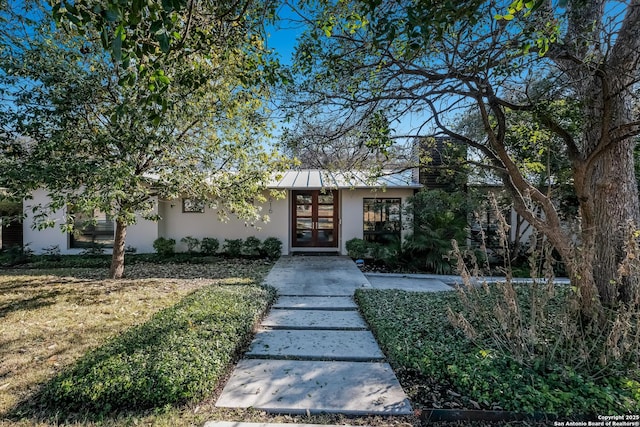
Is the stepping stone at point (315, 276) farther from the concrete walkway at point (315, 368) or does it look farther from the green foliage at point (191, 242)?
the green foliage at point (191, 242)

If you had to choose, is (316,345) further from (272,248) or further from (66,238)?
(66,238)

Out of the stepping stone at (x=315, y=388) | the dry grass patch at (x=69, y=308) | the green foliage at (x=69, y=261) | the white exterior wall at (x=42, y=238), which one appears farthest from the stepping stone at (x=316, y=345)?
the white exterior wall at (x=42, y=238)

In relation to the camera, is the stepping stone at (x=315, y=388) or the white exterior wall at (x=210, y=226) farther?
the white exterior wall at (x=210, y=226)

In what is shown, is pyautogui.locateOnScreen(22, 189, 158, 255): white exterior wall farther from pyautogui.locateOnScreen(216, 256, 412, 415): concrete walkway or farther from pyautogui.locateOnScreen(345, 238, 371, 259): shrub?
pyautogui.locateOnScreen(216, 256, 412, 415): concrete walkway

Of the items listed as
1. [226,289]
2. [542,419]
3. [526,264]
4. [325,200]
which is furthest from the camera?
[325,200]

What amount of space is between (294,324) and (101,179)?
3.91 m

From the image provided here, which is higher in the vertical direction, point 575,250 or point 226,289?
point 575,250

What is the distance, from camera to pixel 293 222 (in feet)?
40.7

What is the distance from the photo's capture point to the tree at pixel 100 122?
512 cm

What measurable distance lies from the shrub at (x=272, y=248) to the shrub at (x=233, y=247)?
2.74 ft

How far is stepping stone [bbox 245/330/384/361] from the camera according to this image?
3920mm

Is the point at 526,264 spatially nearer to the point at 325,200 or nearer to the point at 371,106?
the point at 325,200

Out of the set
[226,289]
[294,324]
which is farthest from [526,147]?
[226,289]

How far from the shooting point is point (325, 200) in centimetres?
1232
